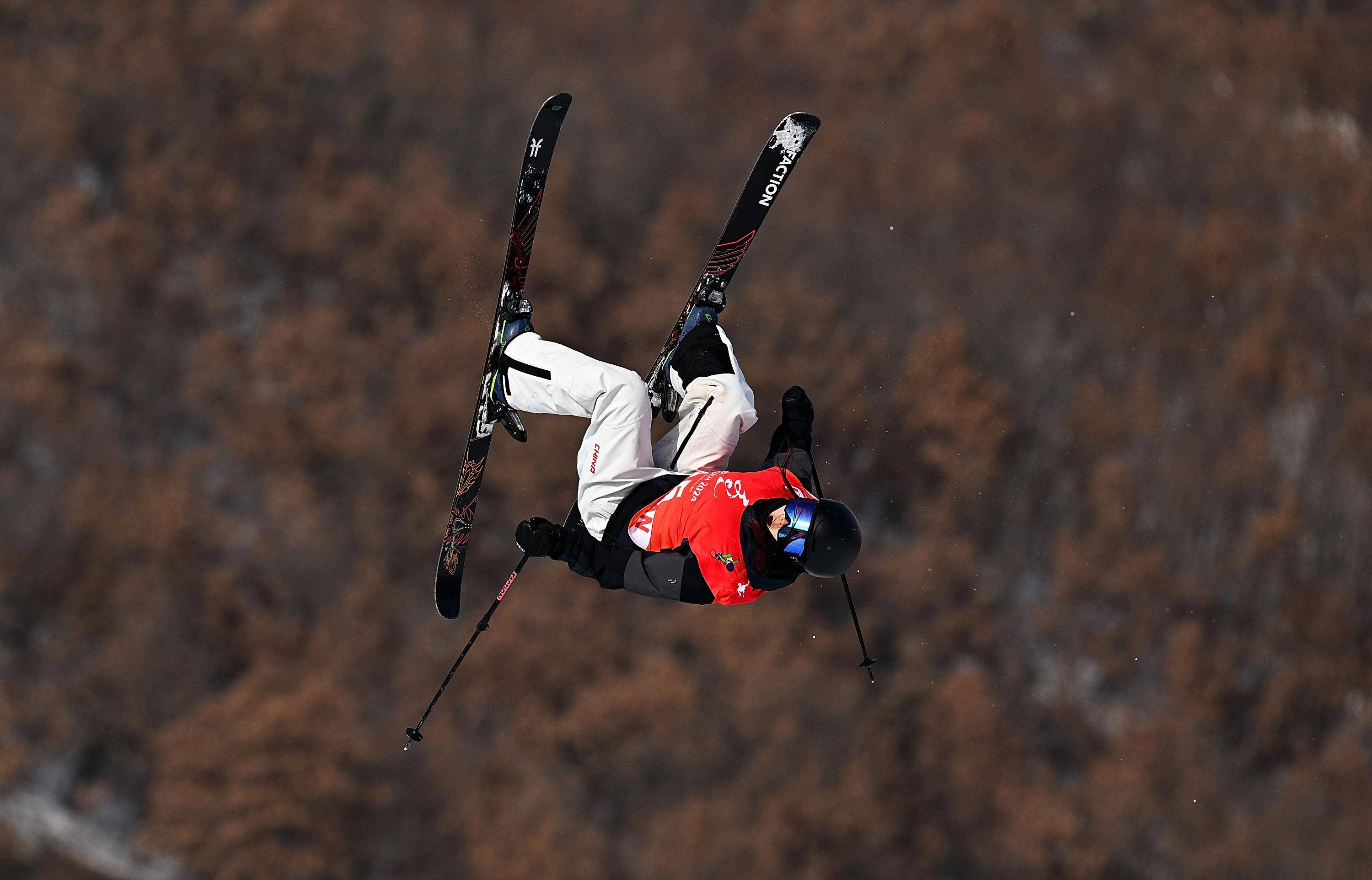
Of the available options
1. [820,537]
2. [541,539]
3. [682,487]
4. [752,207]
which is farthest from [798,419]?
[752,207]

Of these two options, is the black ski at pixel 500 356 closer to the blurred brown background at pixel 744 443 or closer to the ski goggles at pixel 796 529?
the ski goggles at pixel 796 529

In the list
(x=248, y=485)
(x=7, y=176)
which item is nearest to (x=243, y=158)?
(x=7, y=176)

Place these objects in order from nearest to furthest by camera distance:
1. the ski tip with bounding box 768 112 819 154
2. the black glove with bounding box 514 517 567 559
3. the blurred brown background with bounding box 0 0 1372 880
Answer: the black glove with bounding box 514 517 567 559, the ski tip with bounding box 768 112 819 154, the blurred brown background with bounding box 0 0 1372 880

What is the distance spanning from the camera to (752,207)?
7.14 m

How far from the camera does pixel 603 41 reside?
15133mm

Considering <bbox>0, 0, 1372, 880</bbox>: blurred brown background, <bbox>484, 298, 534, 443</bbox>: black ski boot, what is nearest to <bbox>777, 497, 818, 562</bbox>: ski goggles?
<bbox>484, 298, 534, 443</bbox>: black ski boot

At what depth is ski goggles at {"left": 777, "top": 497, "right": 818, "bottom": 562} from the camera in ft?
16.7

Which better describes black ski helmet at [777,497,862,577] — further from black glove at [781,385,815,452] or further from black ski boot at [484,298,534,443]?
black ski boot at [484,298,534,443]

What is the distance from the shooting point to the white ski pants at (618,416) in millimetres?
5738

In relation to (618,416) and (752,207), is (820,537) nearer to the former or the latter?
(618,416)

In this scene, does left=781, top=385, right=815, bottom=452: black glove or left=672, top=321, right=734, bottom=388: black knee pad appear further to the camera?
left=672, top=321, right=734, bottom=388: black knee pad

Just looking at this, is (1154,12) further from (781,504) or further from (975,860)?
(781,504)

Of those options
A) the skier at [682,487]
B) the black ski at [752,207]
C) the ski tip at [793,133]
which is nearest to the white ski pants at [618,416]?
the skier at [682,487]

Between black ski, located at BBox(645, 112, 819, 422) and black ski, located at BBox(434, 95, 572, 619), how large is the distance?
94cm
